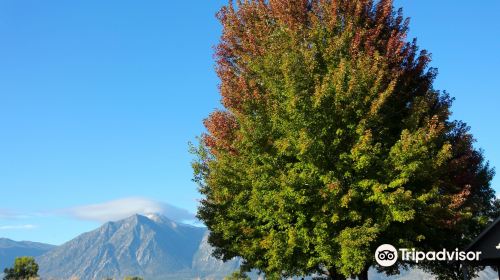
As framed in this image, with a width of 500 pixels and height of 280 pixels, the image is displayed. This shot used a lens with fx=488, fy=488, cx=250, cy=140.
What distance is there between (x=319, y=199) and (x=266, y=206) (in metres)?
2.45

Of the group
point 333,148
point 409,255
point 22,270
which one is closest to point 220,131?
point 333,148

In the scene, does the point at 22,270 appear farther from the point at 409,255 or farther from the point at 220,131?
the point at 409,255

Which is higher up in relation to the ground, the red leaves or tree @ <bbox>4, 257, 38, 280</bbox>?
the red leaves

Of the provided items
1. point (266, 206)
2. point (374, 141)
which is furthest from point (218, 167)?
point (374, 141)

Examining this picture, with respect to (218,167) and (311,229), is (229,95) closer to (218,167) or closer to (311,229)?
(218,167)

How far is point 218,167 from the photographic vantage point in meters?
23.4

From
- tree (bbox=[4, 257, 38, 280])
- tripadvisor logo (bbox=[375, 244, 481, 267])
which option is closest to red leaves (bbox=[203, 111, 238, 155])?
tripadvisor logo (bbox=[375, 244, 481, 267])

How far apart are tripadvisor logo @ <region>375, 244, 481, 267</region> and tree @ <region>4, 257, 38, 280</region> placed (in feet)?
172

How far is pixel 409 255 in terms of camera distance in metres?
21.0

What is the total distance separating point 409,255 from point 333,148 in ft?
19.4

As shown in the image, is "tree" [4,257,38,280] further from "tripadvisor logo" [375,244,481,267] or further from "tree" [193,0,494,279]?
"tripadvisor logo" [375,244,481,267]

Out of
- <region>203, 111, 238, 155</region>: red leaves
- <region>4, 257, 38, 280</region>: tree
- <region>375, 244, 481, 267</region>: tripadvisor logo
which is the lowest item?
<region>375, 244, 481, 267</region>: tripadvisor logo

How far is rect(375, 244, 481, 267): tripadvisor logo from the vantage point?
810 inches

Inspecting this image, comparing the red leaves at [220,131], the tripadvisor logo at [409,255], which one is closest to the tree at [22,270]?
the red leaves at [220,131]
